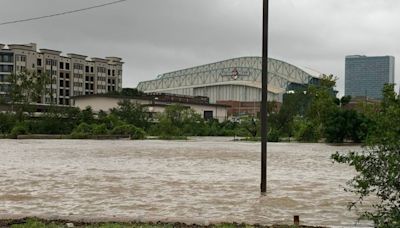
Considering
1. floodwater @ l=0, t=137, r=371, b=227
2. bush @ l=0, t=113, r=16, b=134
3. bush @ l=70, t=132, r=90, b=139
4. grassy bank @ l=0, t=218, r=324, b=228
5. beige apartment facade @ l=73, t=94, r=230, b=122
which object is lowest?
bush @ l=70, t=132, r=90, b=139

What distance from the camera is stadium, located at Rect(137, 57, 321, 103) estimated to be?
12788cm

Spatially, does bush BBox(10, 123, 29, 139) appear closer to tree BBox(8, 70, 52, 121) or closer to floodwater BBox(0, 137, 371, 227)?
tree BBox(8, 70, 52, 121)

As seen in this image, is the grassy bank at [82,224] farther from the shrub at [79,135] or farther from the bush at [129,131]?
the bush at [129,131]

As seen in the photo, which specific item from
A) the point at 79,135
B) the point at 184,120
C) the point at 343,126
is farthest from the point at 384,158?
the point at 184,120

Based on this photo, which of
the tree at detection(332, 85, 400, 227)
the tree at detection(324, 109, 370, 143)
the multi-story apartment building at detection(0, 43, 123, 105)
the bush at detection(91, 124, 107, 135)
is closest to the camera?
the tree at detection(332, 85, 400, 227)

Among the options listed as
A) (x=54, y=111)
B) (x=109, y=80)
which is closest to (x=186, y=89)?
(x=109, y=80)

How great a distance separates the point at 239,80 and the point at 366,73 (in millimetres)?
44461

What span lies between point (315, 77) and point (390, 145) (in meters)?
128

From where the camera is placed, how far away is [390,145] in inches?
219

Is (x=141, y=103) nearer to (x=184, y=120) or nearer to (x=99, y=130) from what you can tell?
(x=184, y=120)

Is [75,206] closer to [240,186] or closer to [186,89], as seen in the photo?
[240,186]

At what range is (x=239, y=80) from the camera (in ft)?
424

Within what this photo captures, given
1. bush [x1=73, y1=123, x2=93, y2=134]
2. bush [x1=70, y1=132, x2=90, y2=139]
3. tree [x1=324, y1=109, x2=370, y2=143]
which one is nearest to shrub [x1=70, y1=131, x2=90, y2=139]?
bush [x1=70, y1=132, x2=90, y2=139]

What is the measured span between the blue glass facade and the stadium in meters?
25.5
